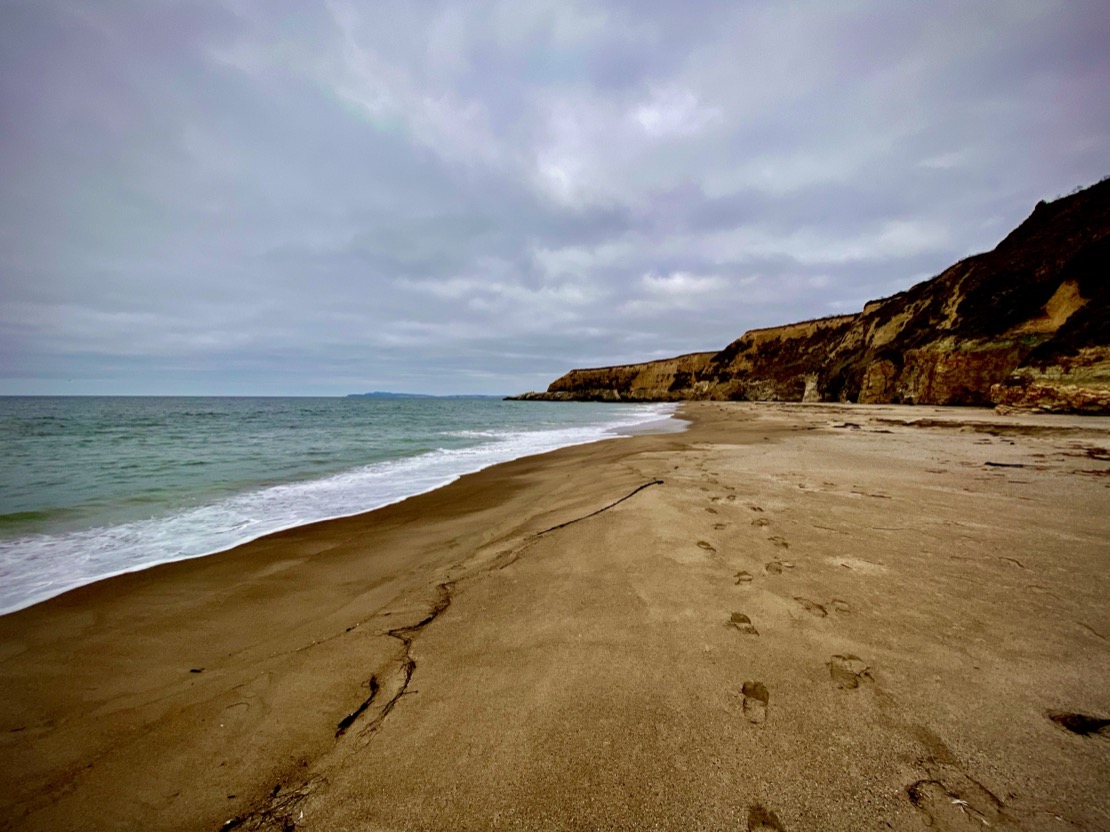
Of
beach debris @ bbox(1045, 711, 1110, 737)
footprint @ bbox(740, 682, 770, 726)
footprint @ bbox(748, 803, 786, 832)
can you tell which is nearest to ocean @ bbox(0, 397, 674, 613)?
footprint @ bbox(740, 682, 770, 726)

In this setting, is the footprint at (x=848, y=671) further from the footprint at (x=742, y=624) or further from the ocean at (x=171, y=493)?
the ocean at (x=171, y=493)

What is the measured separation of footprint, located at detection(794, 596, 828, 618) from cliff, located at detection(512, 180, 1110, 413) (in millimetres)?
17998

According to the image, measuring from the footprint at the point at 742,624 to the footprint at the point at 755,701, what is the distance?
0.41 metres

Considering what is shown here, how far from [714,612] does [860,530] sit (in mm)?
2047

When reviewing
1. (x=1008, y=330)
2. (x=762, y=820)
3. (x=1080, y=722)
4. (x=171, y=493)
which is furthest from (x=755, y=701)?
(x=1008, y=330)

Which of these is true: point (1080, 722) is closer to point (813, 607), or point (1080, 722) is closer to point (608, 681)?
point (813, 607)

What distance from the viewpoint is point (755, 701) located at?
1.78 metres

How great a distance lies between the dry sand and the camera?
1406 millimetres

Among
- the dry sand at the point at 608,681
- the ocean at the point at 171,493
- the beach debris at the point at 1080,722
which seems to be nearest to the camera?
the dry sand at the point at 608,681

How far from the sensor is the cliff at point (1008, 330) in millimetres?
13789

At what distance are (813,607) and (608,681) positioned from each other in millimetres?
1380

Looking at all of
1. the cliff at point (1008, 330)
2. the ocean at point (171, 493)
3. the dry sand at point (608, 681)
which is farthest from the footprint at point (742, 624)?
the cliff at point (1008, 330)

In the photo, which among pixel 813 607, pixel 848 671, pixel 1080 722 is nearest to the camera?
pixel 1080 722

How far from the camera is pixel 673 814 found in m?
1.33
